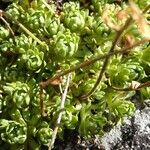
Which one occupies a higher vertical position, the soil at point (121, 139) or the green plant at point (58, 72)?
the green plant at point (58, 72)

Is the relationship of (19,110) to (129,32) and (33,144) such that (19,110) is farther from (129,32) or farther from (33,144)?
(129,32)

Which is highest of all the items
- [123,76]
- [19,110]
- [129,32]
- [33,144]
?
[129,32]

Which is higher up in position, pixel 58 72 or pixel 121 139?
pixel 58 72

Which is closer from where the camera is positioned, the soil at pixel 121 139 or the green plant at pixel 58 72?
the green plant at pixel 58 72

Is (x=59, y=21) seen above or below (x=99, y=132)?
above

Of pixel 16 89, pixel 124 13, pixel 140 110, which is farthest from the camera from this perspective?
pixel 140 110

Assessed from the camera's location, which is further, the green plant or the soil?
the soil

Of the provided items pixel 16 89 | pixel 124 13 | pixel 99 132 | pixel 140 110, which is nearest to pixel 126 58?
pixel 140 110

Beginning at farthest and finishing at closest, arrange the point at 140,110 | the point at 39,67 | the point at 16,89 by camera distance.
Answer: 1. the point at 140,110
2. the point at 39,67
3. the point at 16,89

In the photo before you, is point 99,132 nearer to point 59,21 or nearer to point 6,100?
point 6,100

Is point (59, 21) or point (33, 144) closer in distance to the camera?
point (33, 144)

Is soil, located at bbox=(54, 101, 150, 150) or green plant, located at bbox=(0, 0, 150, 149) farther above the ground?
green plant, located at bbox=(0, 0, 150, 149)
